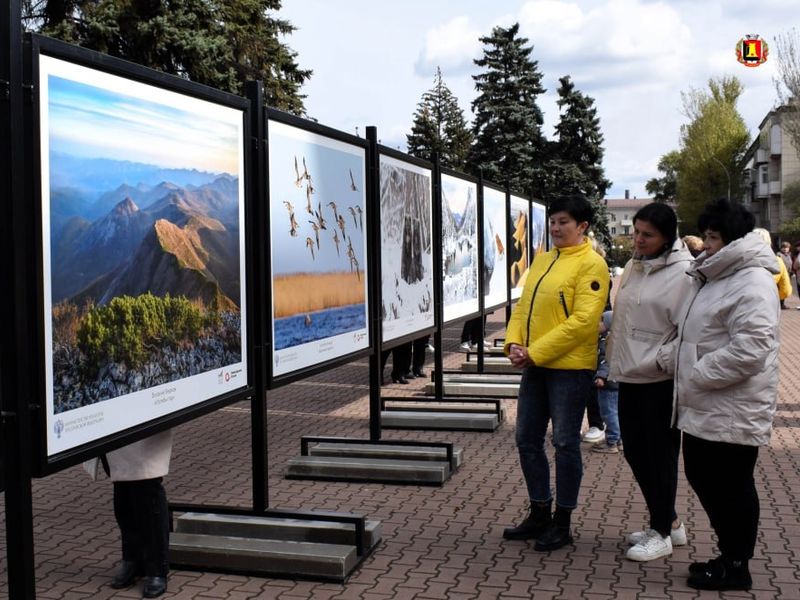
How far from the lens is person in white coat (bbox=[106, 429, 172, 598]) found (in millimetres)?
4680

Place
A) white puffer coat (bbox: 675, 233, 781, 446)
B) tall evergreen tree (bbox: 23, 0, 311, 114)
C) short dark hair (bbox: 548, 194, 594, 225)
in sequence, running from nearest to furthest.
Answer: white puffer coat (bbox: 675, 233, 781, 446), short dark hair (bbox: 548, 194, 594, 225), tall evergreen tree (bbox: 23, 0, 311, 114)

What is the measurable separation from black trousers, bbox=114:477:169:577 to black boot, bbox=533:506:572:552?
1.98 m

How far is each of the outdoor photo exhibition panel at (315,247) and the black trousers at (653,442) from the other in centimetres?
199

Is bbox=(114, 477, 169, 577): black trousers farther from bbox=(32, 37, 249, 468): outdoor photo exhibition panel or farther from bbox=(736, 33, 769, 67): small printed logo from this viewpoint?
bbox=(736, 33, 769, 67): small printed logo

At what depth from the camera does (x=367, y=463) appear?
7.48 meters

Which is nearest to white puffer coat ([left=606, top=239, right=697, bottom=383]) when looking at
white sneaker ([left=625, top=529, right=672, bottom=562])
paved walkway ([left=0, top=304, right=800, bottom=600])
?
white sneaker ([left=625, top=529, right=672, bottom=562])

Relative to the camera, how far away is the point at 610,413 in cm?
829

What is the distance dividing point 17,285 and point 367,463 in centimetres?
435

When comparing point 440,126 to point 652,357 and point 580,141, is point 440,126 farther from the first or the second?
point 652,357

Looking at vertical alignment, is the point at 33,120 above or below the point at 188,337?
above

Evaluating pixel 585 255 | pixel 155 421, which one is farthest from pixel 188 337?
pixel 585 255

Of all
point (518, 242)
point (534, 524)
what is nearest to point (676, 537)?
point (534, 524)

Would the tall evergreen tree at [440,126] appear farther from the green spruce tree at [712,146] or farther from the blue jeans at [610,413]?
the blue jeans at [610,413]

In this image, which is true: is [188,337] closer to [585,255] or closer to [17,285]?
[17,285]
